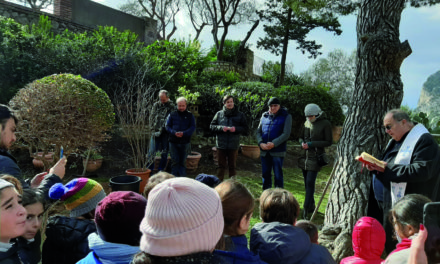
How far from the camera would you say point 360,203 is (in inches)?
133

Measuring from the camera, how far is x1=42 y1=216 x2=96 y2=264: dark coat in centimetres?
172

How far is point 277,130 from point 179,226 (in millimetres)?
3945

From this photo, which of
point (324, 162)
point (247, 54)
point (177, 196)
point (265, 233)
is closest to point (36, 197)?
point (177, 196)

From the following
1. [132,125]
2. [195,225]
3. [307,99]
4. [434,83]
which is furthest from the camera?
[434,83]

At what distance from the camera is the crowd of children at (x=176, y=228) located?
41.6 inches

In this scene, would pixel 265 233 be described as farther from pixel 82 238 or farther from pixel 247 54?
pixel 247 54

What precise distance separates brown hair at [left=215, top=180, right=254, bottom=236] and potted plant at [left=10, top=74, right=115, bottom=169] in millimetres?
3031

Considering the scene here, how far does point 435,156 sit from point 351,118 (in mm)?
1119

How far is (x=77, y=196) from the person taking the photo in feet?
6.27

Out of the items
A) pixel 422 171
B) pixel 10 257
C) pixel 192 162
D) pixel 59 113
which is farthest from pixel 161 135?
pixel 10 257

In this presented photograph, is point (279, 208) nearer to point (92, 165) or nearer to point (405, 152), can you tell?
point (405, 152)

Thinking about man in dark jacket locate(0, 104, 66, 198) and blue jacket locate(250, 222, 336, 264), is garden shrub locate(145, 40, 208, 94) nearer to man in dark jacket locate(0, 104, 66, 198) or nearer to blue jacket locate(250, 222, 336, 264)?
man in dark jacket locate(0, 104, 66, 198)

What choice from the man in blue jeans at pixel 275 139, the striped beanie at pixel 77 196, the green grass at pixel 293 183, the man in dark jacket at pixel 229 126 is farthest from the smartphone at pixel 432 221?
the man in dark jacket at pixel 229 126

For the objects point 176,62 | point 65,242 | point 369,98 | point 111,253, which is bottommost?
point 65,242
